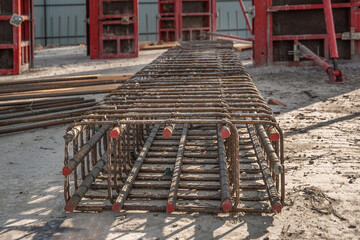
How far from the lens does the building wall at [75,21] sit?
94.4 feet

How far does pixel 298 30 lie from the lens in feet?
35.6

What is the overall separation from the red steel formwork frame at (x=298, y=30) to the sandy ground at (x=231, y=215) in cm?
446

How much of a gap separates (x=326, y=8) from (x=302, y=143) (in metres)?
5.18

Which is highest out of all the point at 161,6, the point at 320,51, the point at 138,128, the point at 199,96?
the point at 161,6

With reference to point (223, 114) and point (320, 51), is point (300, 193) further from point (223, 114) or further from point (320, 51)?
point (320, 51)

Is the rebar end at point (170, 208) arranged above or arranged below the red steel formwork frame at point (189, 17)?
below

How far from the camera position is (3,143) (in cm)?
558

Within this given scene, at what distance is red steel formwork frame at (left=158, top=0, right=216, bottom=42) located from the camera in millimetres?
17859

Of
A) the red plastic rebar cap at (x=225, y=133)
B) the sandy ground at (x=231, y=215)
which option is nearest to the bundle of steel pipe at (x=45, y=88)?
the sandy ground at (x=231, y=215)

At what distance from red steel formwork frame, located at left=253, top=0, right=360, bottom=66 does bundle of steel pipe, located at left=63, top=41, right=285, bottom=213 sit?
17.9 feet

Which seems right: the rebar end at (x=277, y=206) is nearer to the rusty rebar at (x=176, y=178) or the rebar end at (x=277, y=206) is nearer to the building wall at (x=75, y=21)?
the rusty rebar at (x=176, y=178)

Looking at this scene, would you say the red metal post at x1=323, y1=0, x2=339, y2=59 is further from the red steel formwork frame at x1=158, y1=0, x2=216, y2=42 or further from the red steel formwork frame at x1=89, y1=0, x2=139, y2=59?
the red steel formwork frame at x1=158, y1=0, x2=216, y2=42

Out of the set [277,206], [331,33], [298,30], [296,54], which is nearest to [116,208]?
[277,206]

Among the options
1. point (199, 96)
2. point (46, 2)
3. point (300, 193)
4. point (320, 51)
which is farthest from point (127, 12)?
point (46, 2)
